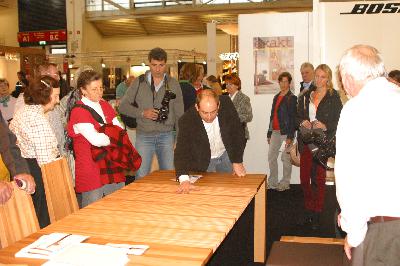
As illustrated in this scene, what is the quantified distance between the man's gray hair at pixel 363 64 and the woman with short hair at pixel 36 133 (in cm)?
224

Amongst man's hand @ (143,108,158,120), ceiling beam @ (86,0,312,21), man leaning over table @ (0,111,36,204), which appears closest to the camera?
man leaning over table @ (0,111,36,204)

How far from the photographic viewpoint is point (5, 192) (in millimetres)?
2346

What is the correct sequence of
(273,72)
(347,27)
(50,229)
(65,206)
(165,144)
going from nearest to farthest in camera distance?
(50,229) → (65,206) → (165,144) → (347,27) → (273,72)

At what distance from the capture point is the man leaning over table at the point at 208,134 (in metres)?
3.45

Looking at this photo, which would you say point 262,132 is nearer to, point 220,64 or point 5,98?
point 5,98

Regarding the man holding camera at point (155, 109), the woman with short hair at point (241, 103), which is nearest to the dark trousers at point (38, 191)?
the man holding camera at point (155, 109)

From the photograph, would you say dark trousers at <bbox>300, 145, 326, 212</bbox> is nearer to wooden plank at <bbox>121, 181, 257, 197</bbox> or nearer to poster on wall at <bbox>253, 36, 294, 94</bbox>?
wooden plank at <bbox>121, 181, 257, 197</bbox>

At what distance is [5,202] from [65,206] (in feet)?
1.94

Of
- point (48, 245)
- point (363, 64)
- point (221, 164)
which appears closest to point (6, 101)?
point (221, 164)

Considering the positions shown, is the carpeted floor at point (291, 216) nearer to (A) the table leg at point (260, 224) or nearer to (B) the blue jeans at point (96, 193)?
(A) the table leg at point (260, 224)

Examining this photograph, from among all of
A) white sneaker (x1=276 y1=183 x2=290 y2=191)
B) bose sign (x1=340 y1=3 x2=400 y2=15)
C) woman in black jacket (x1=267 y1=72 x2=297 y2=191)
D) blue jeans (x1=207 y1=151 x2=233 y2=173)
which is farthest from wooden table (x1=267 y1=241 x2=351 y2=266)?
bose sign (x1=340 y1=3 x2=400 y2=15)

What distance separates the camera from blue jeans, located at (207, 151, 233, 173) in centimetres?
386

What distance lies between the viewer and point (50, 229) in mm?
2238

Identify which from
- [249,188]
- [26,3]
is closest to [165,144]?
[249,188]
